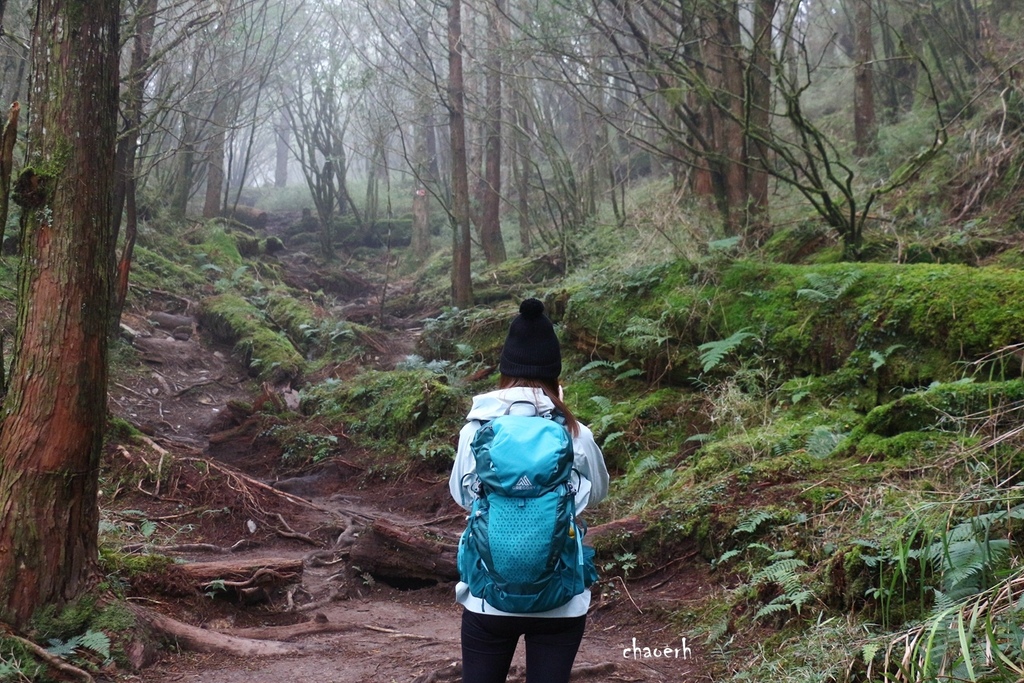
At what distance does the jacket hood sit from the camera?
9.62ft

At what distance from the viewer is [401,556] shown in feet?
21.6

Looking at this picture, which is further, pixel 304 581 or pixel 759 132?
pixel 759 132

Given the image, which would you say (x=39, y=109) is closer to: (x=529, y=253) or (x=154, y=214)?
(x=529, y=253)

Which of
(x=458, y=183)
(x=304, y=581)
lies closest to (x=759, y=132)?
(x=458, y=183)

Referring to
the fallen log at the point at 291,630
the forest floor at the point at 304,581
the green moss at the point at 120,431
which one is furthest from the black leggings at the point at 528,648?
the green moss at the point at 120,431

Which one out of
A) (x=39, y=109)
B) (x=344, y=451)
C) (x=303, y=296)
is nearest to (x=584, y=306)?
(x=344, y=451)

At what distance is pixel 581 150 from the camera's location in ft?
61.6

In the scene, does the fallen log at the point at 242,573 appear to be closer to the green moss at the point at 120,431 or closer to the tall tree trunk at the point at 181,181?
the green moss at the point at 120,431

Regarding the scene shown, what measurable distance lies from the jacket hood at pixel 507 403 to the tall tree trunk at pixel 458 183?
11492 mm

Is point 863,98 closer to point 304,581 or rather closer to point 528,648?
point 304,581

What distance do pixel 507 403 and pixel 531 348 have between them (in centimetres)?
27

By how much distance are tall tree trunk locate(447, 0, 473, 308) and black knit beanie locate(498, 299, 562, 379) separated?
1135cm

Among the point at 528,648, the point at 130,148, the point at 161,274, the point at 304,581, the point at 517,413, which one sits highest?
the point at 130,148

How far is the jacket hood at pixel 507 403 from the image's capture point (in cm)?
293
